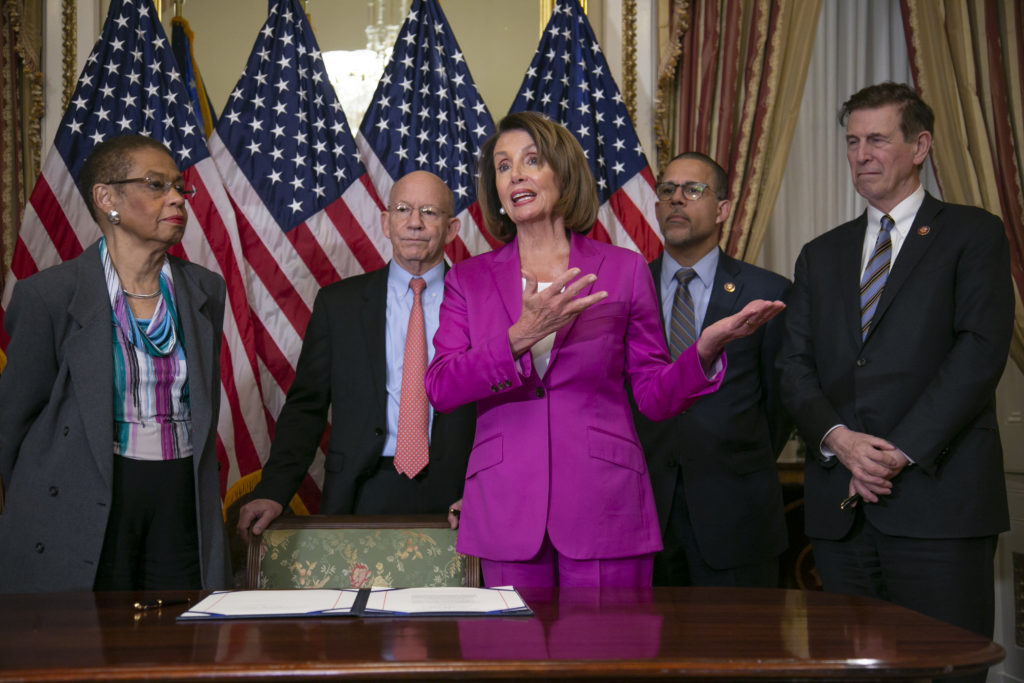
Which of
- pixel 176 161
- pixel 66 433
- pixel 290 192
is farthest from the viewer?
pixel 290 192

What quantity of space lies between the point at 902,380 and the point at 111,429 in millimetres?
2101

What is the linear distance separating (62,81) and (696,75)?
2934 mm

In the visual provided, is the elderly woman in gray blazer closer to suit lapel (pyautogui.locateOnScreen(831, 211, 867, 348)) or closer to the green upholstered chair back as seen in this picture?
the green upholstered chair back

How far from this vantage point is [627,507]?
2023mm

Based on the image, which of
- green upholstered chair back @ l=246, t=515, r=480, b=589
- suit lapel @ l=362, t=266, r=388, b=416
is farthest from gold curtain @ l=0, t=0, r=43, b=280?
green upholstered chair back @ l=246, t=515, r=480, b=589

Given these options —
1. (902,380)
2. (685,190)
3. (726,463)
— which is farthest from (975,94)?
(726,463)

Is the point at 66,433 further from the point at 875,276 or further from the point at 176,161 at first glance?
the point at 875,276

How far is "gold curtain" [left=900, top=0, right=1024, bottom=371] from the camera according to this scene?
4.04 meters

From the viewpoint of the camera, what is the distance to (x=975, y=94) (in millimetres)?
Result: 4117

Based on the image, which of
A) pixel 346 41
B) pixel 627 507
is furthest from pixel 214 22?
pixel 627 507

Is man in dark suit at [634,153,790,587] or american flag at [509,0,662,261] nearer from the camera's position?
man in dark suit at [634,153,790,587]

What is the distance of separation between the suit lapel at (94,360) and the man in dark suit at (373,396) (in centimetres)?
49

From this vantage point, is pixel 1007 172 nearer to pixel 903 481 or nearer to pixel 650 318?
pixel 903 481

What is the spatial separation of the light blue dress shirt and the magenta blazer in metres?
0.84
